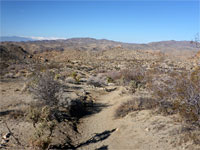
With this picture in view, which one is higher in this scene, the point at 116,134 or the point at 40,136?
the point at 40,136

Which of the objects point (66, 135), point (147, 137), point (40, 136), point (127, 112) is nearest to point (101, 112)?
point (127, 112)

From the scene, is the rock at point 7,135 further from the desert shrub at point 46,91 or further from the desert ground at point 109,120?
the desert shrub at point 46,91

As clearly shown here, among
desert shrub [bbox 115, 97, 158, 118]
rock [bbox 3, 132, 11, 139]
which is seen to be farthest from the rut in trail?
rock [bbox 3, 132, 11, 139]

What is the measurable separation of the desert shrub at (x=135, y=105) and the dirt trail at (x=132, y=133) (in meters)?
0.47

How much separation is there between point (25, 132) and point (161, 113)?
592 centimetres

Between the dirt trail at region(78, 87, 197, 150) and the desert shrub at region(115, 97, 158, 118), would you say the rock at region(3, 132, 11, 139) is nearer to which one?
the dirt trail at region(78, 87, 197, 150)

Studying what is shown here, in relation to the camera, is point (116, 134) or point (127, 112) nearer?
point (116, 134)

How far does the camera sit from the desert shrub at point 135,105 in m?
9.47

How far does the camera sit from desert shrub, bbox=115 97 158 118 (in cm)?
947

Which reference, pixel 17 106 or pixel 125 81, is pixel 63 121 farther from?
pixel 125 81

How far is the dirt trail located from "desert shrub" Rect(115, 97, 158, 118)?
0.47m

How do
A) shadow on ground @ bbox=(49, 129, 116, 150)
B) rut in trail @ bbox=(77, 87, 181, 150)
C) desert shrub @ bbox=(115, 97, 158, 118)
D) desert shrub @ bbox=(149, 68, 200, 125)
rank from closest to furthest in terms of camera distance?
desert shrub @ bbox=(149, 68, 200, 125)
rut in trail @ bbox=(77, 87, 181, 150)
shadow on ground @ bbox=(49, 129, 116, 150)
desert shrub @ bbox=(115, 97, 158, 118)

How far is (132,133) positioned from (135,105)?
2632 millimetres

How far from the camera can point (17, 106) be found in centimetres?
1002
